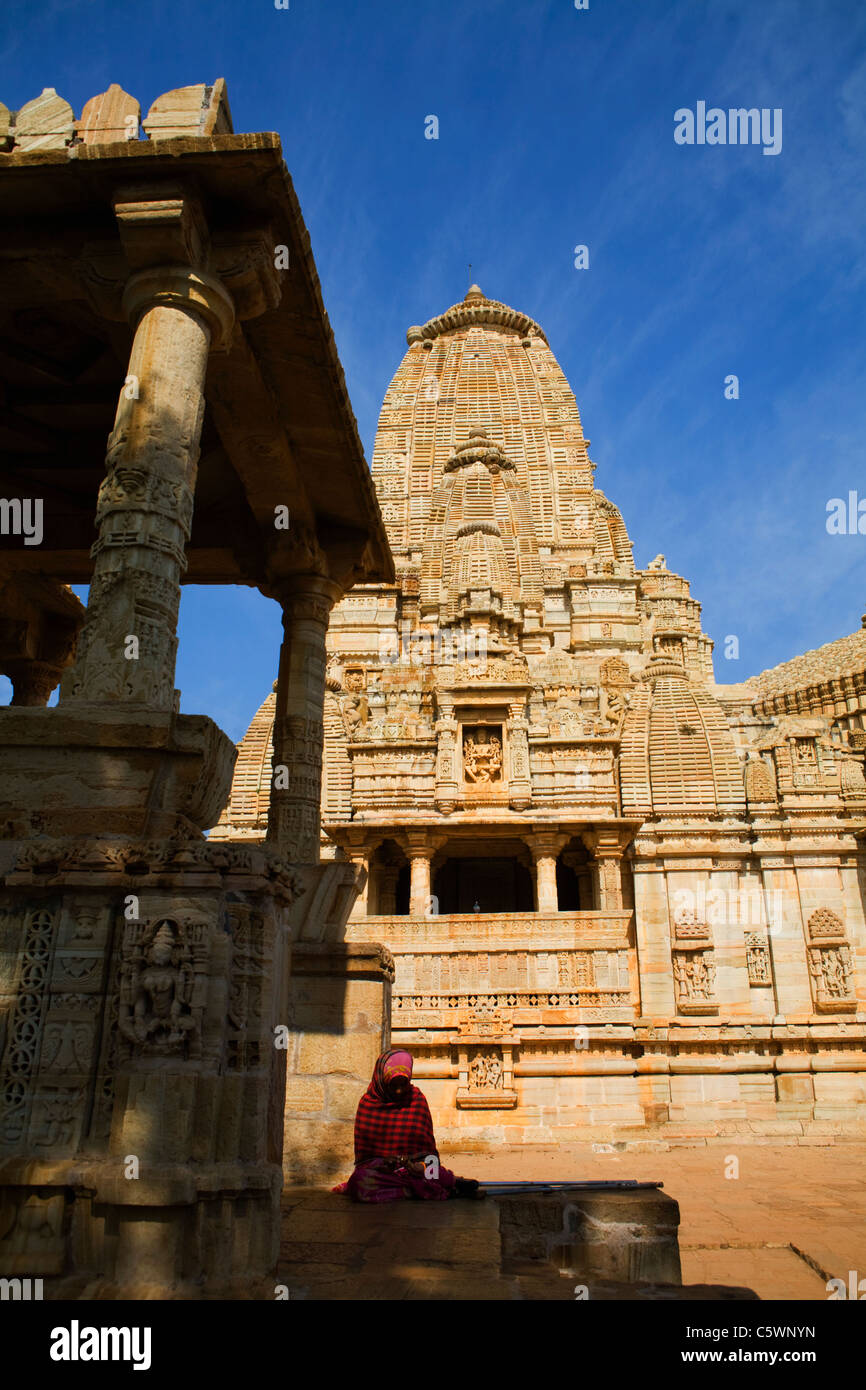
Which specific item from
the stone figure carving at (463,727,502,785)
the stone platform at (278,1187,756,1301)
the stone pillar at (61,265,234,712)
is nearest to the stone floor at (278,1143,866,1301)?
the stone platform at (278,1187,756,1301)

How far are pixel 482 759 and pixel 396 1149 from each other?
16.6 meters

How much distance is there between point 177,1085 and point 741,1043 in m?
18.2

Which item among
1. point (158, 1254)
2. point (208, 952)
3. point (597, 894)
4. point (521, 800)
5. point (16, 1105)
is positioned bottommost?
point (158, 1254)

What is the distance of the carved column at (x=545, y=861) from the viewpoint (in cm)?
2122

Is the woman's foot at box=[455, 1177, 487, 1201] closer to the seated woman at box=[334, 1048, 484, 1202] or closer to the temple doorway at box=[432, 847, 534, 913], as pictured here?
the seated woman at box=[334, 1048, 484, 1202]

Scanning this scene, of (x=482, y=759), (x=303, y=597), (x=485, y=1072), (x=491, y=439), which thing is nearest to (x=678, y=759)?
(x=482, y=759)

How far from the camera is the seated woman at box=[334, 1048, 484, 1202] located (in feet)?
21.1

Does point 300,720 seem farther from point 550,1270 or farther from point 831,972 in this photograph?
point 831,972

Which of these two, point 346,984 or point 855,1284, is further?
point 346,984

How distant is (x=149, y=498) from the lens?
5.73 meters

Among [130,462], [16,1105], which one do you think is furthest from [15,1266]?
[130,462]

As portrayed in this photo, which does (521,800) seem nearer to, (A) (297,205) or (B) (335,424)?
(B) (335,424)

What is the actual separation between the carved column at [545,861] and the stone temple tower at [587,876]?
0.05 metres

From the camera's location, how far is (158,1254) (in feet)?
12.5
